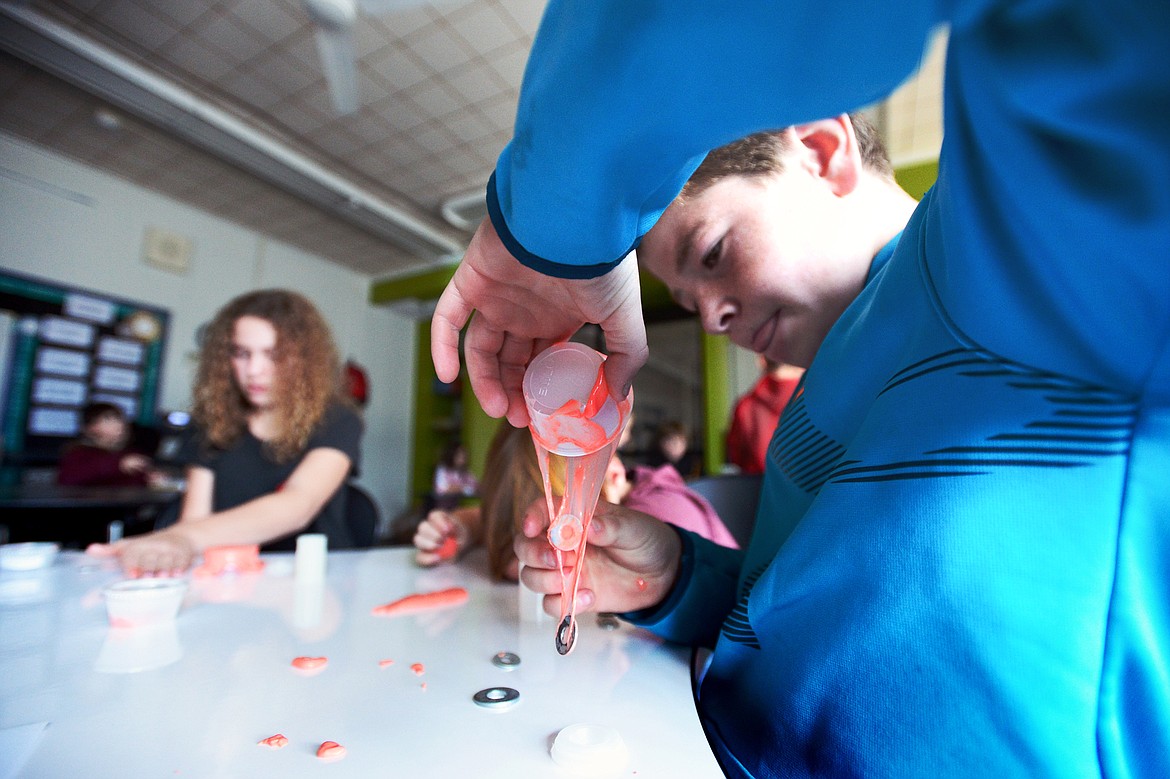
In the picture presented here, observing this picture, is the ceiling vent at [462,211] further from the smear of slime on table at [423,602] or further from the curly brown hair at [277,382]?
the smear of slime on table at [423,602]

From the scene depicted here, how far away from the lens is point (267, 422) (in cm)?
178

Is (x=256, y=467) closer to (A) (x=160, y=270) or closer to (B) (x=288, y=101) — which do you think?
(B) (x=288, y=101)

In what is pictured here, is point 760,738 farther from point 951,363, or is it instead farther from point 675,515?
point 675,515

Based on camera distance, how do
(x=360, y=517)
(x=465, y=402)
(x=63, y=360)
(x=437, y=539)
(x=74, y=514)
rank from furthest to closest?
(x=465, y=402), (x=63, y=360), (x=74, y=514), (x=360, y=517), (x=437, y=539)

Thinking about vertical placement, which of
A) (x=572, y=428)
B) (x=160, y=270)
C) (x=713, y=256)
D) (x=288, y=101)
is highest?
(x=288, y=101)

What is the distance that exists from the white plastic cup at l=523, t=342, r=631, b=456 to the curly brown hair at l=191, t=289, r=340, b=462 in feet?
4.74

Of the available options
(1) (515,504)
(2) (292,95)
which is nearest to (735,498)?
(1) (515,504)

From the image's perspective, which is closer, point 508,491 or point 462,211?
point 508,491

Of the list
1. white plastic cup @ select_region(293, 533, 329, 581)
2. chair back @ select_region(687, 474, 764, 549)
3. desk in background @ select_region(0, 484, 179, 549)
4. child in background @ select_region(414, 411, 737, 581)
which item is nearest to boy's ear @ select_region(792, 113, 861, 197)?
child in background @ select_region(414, 411, 737, 581)

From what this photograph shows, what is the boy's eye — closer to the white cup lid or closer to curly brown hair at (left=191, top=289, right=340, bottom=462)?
the white cup lid

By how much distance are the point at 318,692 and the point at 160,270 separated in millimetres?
5045

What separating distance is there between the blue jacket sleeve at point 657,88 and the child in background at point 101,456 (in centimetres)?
444

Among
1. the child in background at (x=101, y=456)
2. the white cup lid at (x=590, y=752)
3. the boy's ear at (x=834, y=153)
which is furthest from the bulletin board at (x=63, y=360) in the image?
the boy's ear at (x=834, y=153)

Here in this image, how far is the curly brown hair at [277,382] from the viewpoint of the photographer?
175 centimetres
